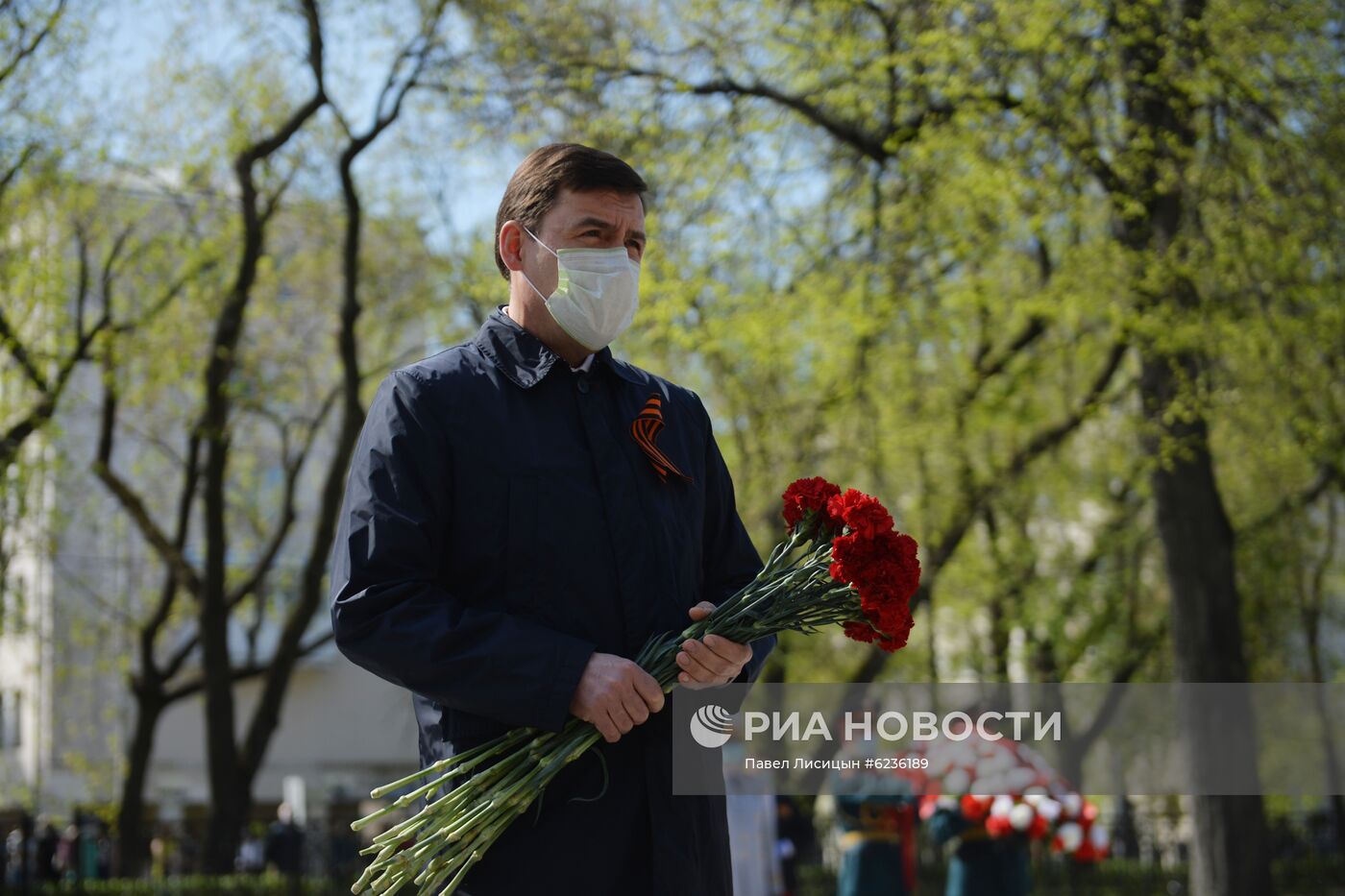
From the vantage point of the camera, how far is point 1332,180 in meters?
11.7

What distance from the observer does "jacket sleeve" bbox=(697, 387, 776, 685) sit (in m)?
3.36

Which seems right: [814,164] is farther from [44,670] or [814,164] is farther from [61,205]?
[44,670]

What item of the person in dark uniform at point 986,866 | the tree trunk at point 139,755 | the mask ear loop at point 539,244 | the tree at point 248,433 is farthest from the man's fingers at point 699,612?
the tree trunk at point 139,755

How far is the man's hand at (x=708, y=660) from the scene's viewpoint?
2.86m

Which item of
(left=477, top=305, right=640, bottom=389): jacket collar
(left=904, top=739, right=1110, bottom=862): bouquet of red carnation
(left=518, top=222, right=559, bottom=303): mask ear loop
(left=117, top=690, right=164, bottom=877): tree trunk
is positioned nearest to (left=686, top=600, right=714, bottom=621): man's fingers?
(left=477, top=305, right=640, bottom=389): jacket collar

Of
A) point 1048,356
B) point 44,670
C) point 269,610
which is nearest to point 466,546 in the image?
point 1048,356

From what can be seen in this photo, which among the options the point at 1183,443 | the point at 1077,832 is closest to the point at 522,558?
the point at 1077,832

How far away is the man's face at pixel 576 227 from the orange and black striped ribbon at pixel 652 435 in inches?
12.8

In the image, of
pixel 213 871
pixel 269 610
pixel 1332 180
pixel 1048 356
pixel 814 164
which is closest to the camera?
pixel 1332 180

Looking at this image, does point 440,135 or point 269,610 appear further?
point 269,610

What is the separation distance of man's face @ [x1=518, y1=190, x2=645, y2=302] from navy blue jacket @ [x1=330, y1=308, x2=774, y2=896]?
0.61 feet

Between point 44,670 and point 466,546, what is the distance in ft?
106

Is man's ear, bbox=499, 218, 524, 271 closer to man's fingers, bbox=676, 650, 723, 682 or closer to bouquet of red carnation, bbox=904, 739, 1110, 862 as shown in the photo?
man's fingers, bbox=676, 650, 723, 682

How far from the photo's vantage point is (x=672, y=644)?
2928 mm
